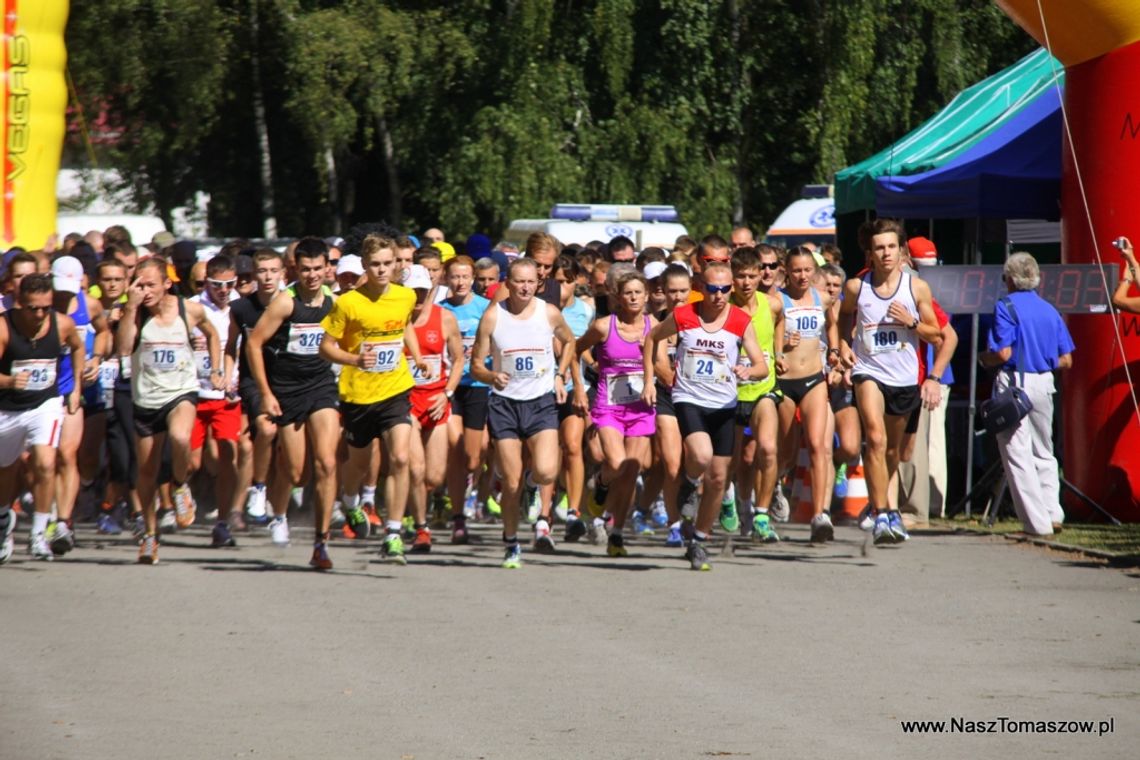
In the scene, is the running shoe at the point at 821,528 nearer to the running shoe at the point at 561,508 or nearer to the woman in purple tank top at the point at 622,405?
the woman in purple tank top at the point at 622,405

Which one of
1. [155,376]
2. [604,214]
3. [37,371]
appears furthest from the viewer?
[604,214]

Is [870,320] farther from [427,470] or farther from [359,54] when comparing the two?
[359,54]

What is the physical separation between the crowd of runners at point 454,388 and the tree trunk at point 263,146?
18723mm

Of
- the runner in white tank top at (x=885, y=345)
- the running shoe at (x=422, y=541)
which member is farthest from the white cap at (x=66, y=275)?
the runner in white tank top at (x=885, y=345)

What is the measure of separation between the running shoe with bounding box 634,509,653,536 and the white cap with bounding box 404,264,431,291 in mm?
2390

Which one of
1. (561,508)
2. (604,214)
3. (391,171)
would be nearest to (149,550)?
(561,508)

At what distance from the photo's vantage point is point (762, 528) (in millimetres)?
13430

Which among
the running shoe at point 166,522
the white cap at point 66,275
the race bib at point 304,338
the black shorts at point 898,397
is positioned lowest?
the running shoe at point 166,522

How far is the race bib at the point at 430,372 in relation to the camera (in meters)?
13.4

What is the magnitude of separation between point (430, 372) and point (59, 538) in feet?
8.96

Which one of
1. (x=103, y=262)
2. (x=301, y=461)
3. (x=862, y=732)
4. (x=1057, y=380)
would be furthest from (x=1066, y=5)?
(x=862, y=732)

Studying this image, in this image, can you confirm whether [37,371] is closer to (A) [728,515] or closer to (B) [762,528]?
(A) [728,515]

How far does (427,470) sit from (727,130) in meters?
20.3

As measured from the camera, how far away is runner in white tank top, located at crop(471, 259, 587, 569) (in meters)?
12.2
